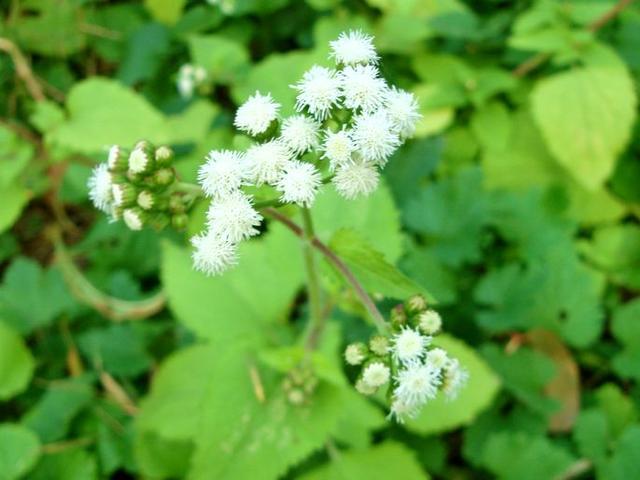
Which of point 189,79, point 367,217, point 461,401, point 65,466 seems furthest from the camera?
point 189,79

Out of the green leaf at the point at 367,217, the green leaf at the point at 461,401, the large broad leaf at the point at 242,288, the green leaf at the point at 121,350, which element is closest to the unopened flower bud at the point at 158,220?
the green leaf at the point at 367,217

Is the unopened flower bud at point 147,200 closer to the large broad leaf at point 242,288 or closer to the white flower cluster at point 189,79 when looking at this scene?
the large broad leaf at point 242,288

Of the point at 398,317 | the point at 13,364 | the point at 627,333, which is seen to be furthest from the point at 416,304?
the point at 13,364

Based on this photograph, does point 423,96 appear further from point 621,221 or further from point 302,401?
point 302,401

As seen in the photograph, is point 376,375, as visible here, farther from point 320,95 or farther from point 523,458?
point 523,458

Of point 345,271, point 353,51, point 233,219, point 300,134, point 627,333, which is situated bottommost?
point 627,333

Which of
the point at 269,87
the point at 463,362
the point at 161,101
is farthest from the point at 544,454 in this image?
the point at 161,101

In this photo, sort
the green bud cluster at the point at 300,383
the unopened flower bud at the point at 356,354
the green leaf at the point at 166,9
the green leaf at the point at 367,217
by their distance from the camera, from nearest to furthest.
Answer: the unopened flower bud at the point at 356,354 < the green bud cluster at the point at 300,383 < the green leaf at the point at 367,217 < the green leaf at the point at 166,9
